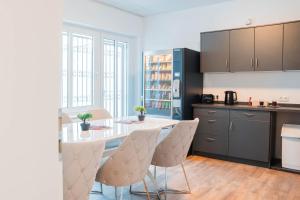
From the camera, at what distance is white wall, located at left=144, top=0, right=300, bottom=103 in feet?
13.9

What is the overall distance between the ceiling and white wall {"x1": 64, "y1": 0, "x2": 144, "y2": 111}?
149 mm

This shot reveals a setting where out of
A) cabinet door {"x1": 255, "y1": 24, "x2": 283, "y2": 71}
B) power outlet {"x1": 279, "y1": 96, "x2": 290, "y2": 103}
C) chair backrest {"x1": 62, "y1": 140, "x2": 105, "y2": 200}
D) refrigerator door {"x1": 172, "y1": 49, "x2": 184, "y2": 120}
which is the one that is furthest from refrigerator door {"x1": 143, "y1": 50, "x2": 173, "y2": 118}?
chair backrest {"x1": 62, "y1": 140, "x2": 105, "y2": 200}

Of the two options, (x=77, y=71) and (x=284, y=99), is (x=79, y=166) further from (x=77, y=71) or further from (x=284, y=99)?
(x=284, y=99)

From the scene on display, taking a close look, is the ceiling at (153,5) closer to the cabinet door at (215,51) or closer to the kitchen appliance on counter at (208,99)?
the cabinet door at (215,51)

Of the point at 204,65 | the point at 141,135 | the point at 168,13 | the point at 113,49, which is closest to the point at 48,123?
the point at 141,135

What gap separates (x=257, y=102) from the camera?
452 cm

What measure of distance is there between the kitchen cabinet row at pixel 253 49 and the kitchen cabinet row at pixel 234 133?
74cm

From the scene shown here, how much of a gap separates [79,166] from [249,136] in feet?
10.1

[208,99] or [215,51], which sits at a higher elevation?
[215,51]

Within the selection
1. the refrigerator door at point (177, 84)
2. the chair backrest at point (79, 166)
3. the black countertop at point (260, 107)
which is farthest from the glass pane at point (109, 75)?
the chair backrest at point (79, 166)

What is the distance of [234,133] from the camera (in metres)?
4.28

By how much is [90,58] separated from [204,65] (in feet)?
6.54

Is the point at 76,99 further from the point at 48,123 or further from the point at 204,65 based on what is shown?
the point at 48,123

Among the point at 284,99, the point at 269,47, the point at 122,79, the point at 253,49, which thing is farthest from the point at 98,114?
the point at 284,99
